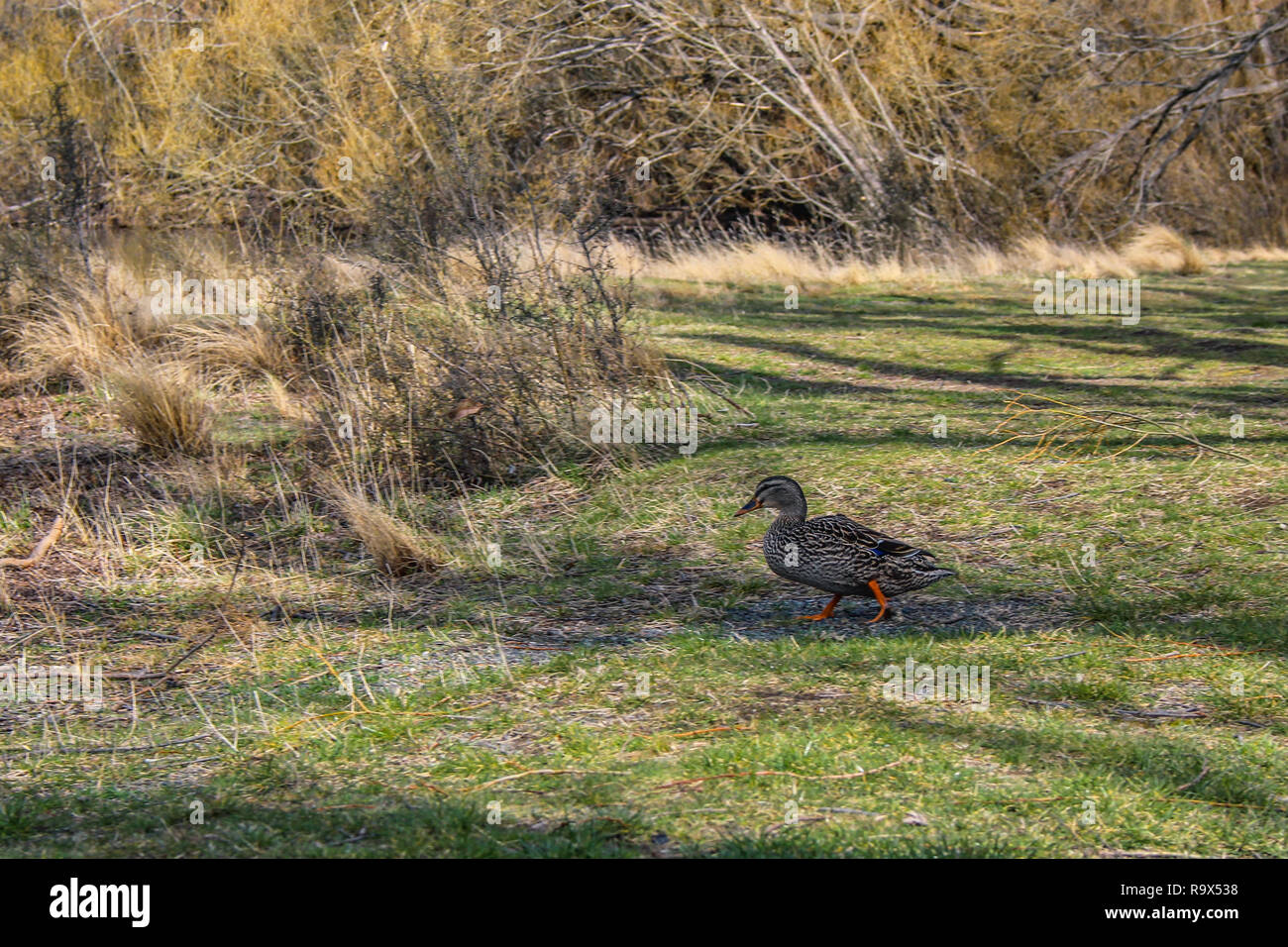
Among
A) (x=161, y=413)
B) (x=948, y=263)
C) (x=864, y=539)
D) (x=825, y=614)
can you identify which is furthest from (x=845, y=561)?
(x=948, y=263)

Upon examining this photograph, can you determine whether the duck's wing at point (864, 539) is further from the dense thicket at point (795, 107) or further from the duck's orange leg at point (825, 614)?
the dense thicket at point (795, 107)

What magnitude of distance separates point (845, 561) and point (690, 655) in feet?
2.63

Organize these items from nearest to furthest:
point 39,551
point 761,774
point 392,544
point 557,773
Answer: point 761,774 → point 557,773 → point 392,544 → point 39,551

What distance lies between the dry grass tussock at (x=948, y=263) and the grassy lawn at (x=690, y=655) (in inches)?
291

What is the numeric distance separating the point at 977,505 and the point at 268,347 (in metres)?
6.03

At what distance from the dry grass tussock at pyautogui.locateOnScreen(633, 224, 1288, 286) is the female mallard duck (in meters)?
10.7

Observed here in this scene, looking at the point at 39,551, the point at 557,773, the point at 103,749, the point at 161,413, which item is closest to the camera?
Result: the point at 557,773

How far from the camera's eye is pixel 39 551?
7.09m

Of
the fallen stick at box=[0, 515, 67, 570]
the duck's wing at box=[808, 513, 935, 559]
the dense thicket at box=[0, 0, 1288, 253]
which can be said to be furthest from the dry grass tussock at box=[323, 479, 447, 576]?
the dense thicket at box=[0, 0, 1288, 253]

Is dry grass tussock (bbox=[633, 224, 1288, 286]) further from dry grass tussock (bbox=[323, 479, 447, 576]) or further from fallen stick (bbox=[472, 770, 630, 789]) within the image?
fallen stick (bbox=[472, 770, 630, 789])

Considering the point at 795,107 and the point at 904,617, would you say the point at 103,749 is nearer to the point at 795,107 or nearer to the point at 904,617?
the point at 904,617

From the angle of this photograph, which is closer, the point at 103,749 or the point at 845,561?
the point at 103,749

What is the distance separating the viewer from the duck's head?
6.22 m
